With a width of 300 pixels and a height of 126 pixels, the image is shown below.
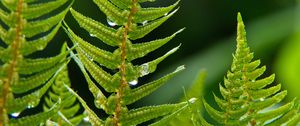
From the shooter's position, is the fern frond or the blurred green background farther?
the blurred green background

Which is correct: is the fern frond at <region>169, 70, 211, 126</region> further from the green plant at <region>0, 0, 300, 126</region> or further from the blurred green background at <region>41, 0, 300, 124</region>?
the blurred green background at <region>41, 0, 300, 124</region>

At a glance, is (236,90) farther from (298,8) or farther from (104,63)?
(298,8)

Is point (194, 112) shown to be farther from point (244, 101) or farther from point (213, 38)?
point (213, 38)

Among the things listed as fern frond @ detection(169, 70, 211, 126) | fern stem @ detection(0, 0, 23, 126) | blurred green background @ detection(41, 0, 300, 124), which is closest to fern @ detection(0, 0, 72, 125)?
fern stem @ detection(0, 0, 23, 126)

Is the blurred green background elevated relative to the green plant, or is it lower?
elevated
